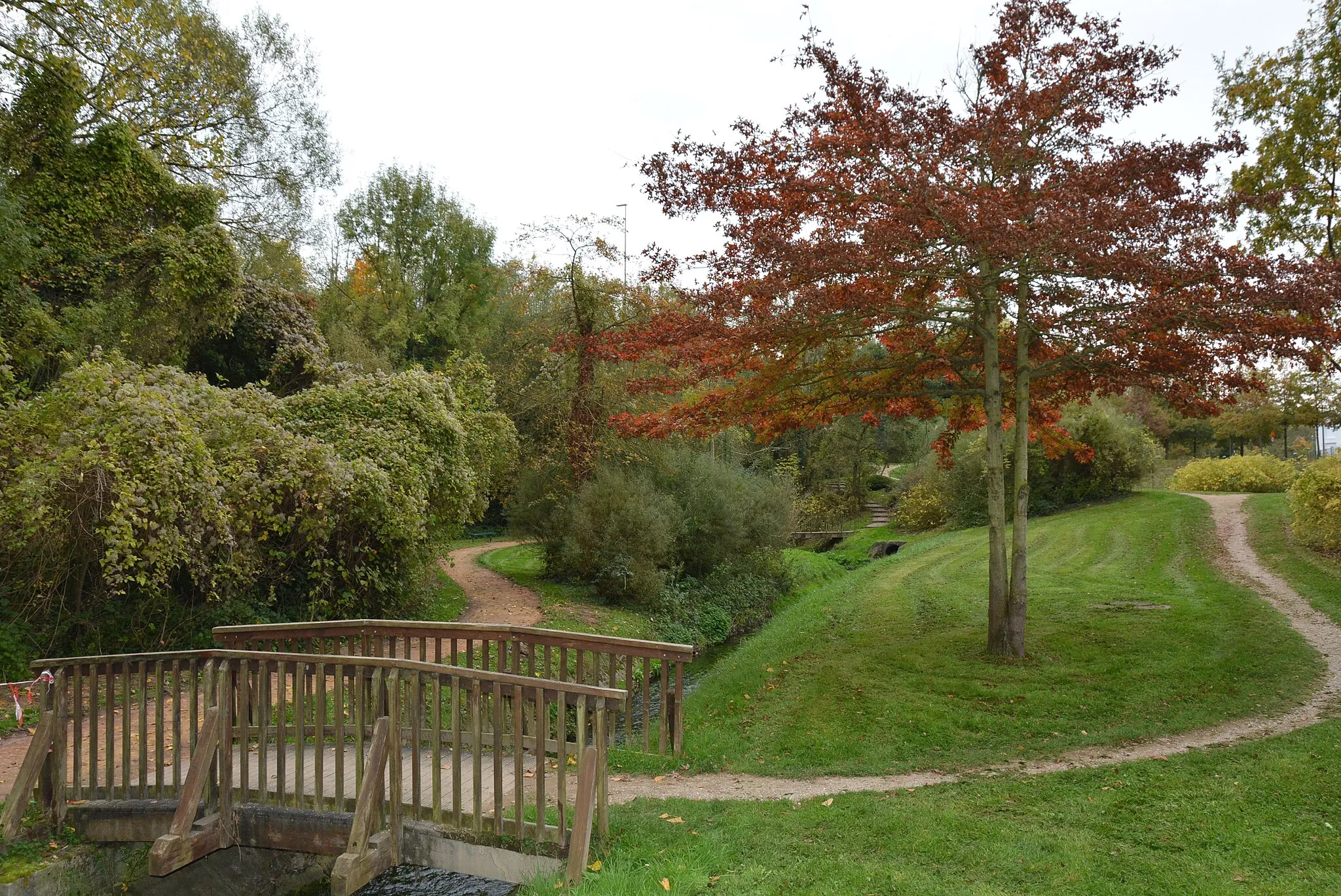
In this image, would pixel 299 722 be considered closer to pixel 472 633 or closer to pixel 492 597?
pixel 472 633

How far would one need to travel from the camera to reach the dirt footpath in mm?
15805

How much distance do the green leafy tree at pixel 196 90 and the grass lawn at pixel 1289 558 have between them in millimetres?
22275

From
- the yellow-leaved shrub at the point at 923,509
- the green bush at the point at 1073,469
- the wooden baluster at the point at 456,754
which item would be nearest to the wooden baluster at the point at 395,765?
the wooden baluster at the point at 456,754

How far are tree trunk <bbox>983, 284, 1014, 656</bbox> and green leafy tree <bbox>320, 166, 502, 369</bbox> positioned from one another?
77.9 ft

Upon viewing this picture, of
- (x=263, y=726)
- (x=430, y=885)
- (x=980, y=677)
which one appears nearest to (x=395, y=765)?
(x=263, y=726)

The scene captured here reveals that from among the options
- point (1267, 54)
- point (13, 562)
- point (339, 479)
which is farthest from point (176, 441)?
point (1267, 54)

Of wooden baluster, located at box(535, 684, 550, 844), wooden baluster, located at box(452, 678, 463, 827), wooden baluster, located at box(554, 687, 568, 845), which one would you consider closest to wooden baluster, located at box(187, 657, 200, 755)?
wooden baluster, located at box(452, 678, 463, 827)

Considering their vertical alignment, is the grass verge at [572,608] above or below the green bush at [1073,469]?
below

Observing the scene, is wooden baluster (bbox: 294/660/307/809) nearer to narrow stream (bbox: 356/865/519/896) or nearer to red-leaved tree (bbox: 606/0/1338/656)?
narrow stream (bbox: 356/865/519/896)

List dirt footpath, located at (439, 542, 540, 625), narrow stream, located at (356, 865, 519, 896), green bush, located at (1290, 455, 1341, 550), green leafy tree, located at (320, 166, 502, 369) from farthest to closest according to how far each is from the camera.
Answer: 1. green leafy tree, located at (320, 166, 502, 369)
2. dirt footpath, located at (439, 542, 540, 625)
3. green bush, located at (1290, 455, 1341, 550)
4. narrow stream, located at (356, 865, 519, 896)

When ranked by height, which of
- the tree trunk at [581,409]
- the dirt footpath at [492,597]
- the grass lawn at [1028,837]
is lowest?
the dirt footpath at [492,597]

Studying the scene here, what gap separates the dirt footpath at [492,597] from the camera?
15.8 metres

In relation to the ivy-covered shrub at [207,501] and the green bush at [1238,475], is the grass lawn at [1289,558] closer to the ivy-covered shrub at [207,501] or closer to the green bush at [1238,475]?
the green bush at [1238,475]

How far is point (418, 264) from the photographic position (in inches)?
1310
